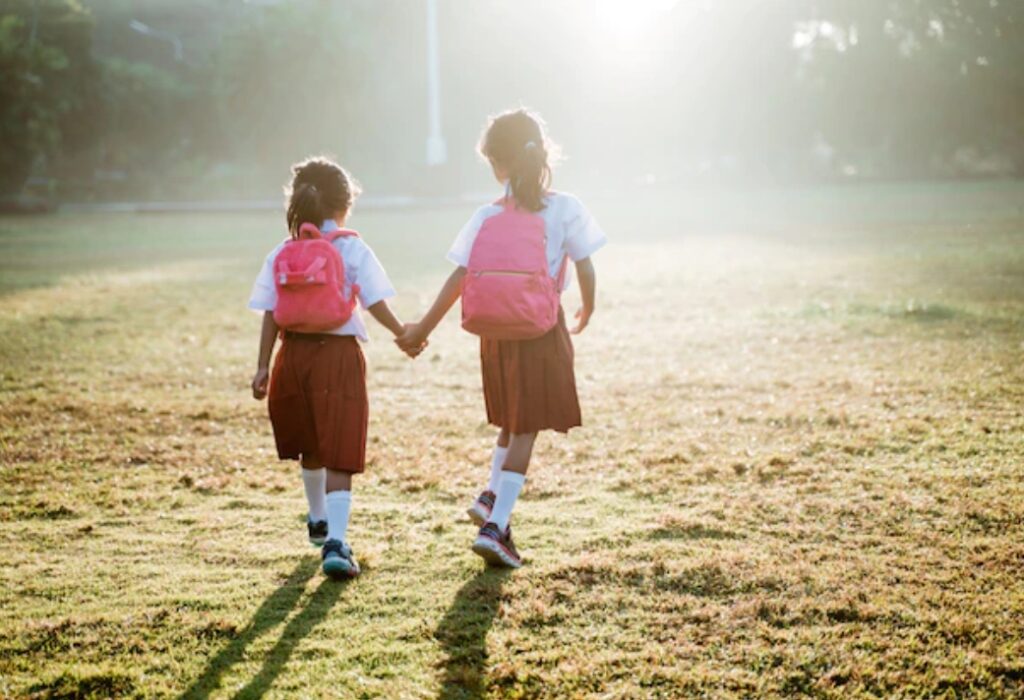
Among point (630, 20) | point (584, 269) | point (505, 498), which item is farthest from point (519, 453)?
point (630, 20)

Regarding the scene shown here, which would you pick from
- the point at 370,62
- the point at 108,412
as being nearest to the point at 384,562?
the point at 108,412

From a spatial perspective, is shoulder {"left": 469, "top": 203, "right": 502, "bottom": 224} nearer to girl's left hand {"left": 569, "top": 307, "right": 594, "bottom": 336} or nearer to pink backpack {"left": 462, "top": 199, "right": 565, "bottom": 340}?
pink backpack {"left": 462, "top": 199, "right": 565, "bottom": 340}

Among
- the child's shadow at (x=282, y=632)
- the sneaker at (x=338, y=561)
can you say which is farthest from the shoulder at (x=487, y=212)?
the child's shadow at (x=282, y=632)

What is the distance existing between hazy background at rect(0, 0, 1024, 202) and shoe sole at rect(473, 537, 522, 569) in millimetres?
29385

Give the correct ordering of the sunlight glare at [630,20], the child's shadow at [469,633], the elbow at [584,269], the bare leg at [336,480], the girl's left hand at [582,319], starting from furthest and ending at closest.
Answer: the sunlight glare at [630,20] < the girl's left hand at [582,319] < the elbow at [584,269] < the bare leg at [336,480] < the child's shadow at [469,633]

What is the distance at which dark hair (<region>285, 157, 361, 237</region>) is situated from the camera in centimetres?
341

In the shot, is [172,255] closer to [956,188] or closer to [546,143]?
[546,143]

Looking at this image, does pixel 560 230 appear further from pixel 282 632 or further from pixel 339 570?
pixel 282 632

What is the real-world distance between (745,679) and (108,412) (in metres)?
4.43

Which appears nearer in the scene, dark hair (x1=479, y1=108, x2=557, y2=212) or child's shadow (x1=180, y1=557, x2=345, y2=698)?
child's shadow (x1=180, y1=557, x2=345, y2=698)

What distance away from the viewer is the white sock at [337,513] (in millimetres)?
3359

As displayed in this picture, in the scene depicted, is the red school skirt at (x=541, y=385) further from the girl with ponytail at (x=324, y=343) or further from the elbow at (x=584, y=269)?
the girl with ponytail at (x=324, y=343)

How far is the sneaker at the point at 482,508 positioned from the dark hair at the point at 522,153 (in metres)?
0.99

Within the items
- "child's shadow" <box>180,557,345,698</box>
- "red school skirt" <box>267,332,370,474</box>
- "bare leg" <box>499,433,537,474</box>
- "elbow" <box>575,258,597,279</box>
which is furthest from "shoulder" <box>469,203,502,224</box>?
"child's shadow" <box>180,557,345,698</box>
